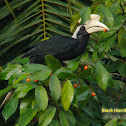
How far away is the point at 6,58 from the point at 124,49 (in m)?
0.99

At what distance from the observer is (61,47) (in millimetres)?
1544

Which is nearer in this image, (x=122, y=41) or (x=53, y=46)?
(x=122, y=41)

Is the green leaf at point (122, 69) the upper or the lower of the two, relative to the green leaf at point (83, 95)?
upper

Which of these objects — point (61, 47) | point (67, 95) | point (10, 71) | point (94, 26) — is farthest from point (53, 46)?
point (67, 95)

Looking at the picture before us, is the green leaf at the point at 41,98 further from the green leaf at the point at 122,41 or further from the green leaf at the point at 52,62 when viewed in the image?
the green leaf at the point at 122,41

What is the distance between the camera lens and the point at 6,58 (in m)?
1.71

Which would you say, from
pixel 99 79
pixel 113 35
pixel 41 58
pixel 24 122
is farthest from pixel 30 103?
pixel 41 58

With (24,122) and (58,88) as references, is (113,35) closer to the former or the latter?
(58,88)

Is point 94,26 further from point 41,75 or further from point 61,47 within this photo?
Answer: point 41,75

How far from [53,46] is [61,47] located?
0.06 m

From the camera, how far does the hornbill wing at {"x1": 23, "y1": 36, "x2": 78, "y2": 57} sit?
4.95ft

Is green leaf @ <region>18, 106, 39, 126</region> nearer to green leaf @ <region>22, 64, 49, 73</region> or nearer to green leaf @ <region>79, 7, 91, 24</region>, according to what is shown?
green leaf @ <region>22, 64, 49, 73</region>

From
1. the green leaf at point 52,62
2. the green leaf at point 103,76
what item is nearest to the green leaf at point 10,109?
the green leaf at point 52,62

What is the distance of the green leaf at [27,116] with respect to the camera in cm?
92
